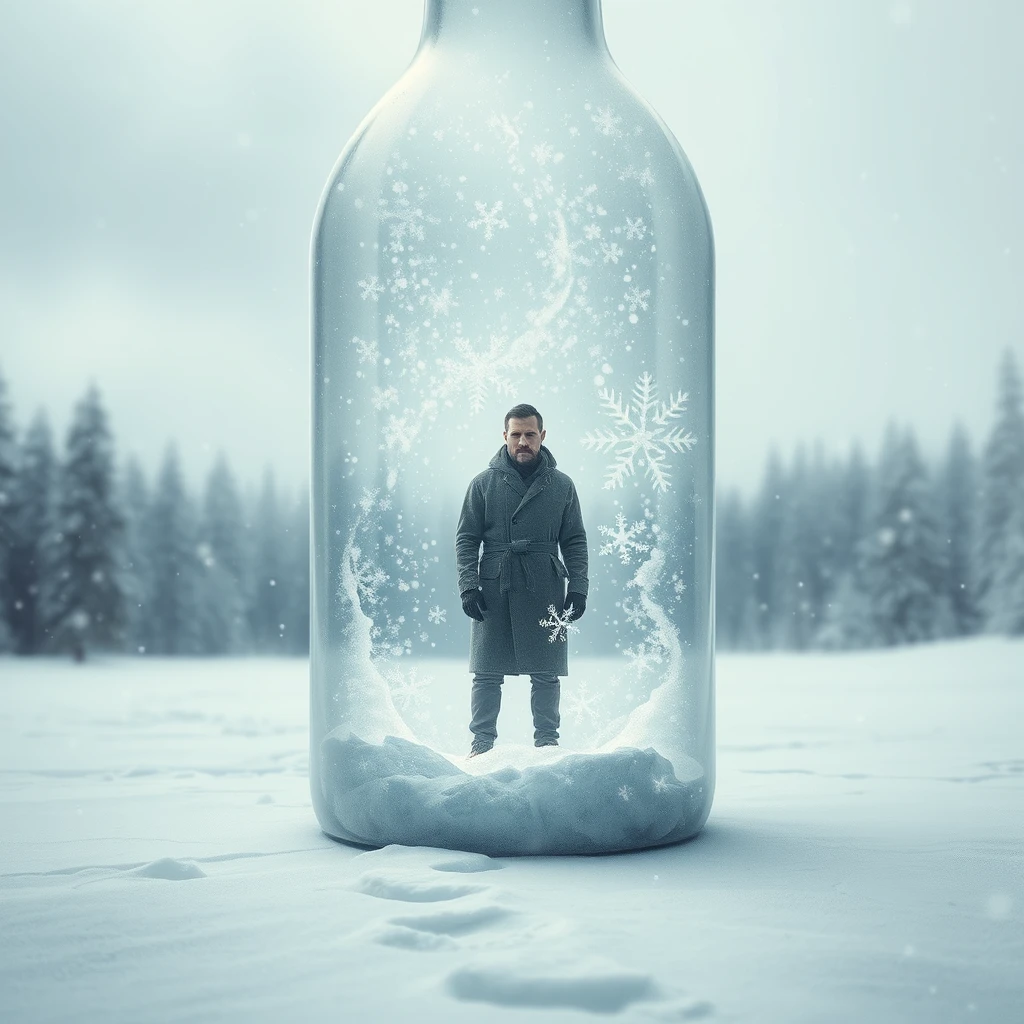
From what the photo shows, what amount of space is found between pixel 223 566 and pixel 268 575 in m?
0.42

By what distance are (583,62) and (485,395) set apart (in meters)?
0.68

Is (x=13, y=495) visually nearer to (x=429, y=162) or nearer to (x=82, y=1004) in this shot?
(x=429, y=162)

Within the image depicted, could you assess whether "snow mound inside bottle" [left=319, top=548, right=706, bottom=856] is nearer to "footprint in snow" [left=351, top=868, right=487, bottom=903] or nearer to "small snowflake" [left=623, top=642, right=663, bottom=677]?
"small snowflake" [left=623, top=642, right=663, bottom=677]

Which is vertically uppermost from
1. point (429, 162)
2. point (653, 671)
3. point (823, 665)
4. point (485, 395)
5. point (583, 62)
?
point (583, 62)

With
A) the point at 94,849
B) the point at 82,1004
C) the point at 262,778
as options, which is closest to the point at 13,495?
the point at 262,778

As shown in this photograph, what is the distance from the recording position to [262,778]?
321 cm

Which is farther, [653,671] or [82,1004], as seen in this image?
[653,671]

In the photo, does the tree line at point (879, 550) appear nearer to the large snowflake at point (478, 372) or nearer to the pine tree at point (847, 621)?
the pine tree at point (847, 621)

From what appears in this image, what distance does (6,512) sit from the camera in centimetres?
1070

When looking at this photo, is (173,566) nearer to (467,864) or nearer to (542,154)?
(542,154)

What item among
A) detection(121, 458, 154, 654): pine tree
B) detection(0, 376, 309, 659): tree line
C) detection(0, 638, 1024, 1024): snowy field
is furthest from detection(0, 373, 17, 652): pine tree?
detection(0, 638, 1024, 1024): snowy field

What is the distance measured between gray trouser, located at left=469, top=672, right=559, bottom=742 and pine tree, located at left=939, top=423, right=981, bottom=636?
8.84 metres

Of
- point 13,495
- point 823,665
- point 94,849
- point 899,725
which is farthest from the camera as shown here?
point 13,495

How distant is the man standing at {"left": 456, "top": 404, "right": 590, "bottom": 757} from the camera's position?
7.55 feet
